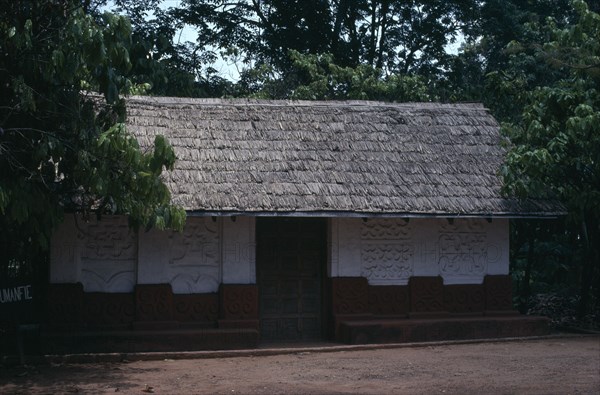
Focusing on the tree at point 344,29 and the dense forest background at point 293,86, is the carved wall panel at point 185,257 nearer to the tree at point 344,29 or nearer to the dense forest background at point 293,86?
the dense forest background at point 293,86

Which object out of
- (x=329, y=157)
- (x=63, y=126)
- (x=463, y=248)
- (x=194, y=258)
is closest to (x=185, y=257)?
(x=194, y=258)

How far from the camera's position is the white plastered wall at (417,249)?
13.2 metres

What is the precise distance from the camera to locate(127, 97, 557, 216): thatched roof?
12312mm

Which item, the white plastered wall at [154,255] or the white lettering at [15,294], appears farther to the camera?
the white plastered wall at [154,255]

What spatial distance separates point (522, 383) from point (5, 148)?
635 centimetres

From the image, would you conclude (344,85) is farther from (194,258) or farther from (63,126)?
(63,126)

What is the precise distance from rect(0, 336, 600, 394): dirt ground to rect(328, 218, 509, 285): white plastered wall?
1.33 meters

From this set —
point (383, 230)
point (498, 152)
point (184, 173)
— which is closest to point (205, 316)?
point (184, 173)

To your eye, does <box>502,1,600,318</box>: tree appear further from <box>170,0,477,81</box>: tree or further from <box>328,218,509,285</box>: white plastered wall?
<box>170,0,477,81</box>: tree

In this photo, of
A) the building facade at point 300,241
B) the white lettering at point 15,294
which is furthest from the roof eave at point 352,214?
the white lettering at point 15,294

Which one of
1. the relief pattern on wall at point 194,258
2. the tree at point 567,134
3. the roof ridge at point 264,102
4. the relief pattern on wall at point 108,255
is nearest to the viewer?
the relief pattern on wall at point 108,255

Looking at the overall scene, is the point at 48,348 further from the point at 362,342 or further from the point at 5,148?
the point at 362,342

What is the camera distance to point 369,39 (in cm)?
2706

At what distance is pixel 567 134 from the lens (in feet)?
44.0
